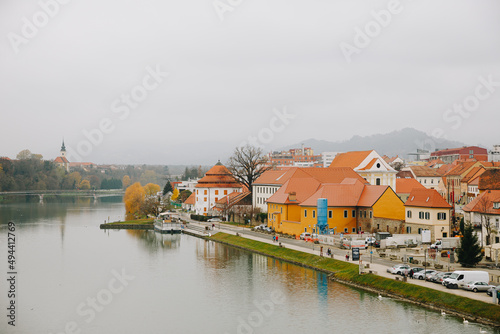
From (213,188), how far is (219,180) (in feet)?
6.42

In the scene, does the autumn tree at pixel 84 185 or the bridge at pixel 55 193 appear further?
the autumn tree at pixel 84 185

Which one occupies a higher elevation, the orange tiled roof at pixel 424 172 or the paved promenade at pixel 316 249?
the orange tiled roof at pixel 424 172

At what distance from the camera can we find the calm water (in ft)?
84.7

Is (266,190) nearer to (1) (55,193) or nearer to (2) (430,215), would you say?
(2) (430,215)

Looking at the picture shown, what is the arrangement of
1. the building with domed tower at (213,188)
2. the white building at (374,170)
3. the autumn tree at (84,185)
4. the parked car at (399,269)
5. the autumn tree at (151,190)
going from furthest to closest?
1. the autumn tree at (84,185)
2. the autumn tree at (151,190)
3. the building with domed tower at (213,188)
4. the white building at (374,170)
5. the parked car at (399,269)

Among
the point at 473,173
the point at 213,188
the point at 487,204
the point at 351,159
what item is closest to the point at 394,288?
the point at 487,204

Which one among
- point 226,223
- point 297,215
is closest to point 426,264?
point 297,215

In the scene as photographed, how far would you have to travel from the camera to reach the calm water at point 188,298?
84.7ft

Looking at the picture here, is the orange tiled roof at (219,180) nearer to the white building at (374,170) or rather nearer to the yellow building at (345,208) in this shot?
the white building at (374,170)

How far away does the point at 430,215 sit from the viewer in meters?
43.6

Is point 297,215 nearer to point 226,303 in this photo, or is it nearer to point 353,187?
point 353,187

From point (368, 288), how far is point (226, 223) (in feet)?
125

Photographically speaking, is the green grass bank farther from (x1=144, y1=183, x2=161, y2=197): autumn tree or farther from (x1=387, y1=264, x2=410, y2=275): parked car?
(x1=144, y1=183, x2=161, y2=197): autumn tree

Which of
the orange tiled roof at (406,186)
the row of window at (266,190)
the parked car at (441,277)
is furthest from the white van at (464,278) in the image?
the orange tiled roof at (406,186)
